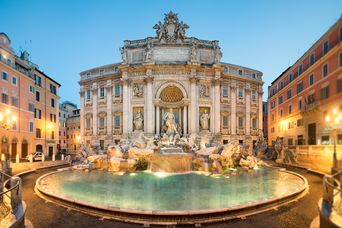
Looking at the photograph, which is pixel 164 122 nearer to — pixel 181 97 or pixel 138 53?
pixel 181 97

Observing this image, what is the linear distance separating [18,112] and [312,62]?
38.9 meters

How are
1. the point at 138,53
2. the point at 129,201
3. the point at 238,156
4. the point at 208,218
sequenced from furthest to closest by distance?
the point at 138,53 → the point at 238,156 → the point at 129,201 → the point at 208,218

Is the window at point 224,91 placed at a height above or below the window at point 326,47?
above

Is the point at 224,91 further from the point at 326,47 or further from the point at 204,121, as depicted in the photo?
the point at 326,47

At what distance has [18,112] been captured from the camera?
3216 centimetres

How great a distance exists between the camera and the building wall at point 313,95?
3.13 m

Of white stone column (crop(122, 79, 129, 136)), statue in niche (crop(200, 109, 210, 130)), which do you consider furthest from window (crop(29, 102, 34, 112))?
statue in niche (crop(200, 109, 210, 130))

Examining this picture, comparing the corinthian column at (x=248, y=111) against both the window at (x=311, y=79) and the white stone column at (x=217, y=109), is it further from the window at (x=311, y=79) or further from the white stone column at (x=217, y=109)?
the window at (x=311, y=79)

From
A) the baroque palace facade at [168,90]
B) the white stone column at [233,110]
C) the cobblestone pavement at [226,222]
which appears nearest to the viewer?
the cobblestone pavement at [226,222]

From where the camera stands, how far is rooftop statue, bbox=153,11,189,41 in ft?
120

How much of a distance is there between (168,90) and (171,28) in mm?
11172

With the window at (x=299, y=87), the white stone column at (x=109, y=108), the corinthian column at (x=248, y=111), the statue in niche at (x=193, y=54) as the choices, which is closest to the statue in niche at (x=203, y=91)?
the statue in niche at (x=193, y=54)

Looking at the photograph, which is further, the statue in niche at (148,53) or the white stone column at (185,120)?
the white stone column at (185,120)

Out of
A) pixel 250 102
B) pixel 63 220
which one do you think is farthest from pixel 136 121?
pixel 63 220
